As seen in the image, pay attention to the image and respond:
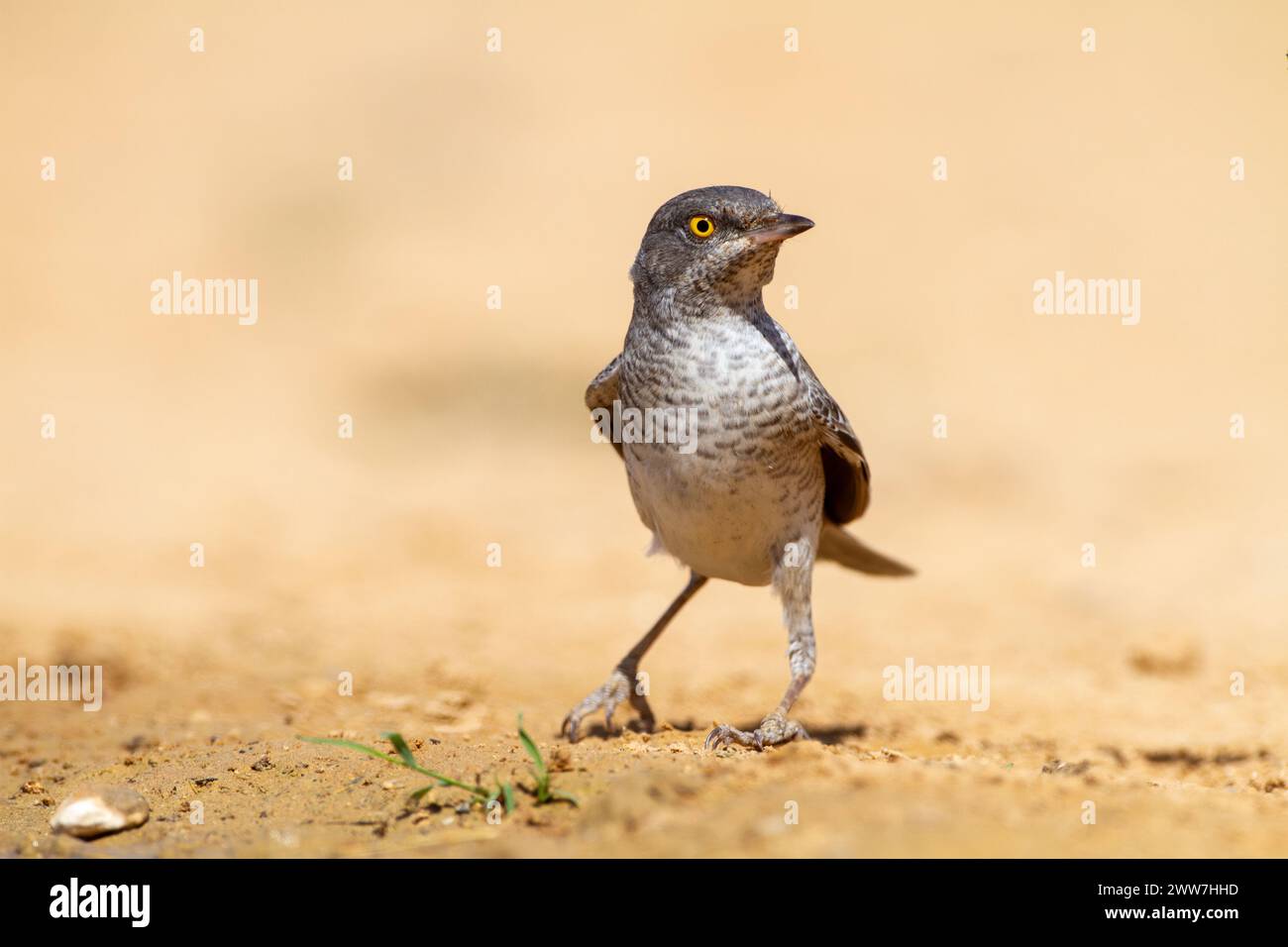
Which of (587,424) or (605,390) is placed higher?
(587,424)

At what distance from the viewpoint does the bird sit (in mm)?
6609

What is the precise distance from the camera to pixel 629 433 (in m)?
7.04

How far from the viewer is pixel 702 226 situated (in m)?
6.77

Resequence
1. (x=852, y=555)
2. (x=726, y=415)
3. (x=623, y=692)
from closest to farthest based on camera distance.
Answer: (x=726, y=415)
(x=623, y=692)
(x=852, y=555)

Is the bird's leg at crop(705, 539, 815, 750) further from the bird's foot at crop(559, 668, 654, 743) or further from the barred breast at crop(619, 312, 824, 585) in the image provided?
the bird's foot at crop(559, 668, 654, 743)

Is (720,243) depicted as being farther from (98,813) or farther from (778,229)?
(98,813)

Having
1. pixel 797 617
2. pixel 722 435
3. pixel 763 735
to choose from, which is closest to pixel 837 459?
pixel 797 617

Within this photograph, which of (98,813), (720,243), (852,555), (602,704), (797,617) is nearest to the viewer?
(98,813)

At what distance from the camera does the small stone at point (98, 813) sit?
207 inches

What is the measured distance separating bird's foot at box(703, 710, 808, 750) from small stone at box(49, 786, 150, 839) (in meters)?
2.51

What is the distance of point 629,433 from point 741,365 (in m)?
0.76

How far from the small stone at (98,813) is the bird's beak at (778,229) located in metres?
3.75

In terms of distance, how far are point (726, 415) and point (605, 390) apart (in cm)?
108

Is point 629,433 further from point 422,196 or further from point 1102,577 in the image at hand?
point 422,196
